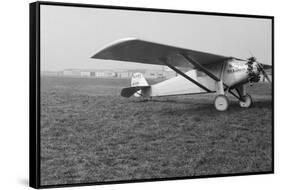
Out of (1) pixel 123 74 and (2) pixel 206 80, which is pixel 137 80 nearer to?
(1) pixel 123 74

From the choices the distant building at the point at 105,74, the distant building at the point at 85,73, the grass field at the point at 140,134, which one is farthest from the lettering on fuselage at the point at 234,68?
the distant building at the point at 85,73

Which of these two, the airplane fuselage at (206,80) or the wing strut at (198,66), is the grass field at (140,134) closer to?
the airplane fuselage at (206,80)

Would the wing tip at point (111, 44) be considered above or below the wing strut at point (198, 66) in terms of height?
above

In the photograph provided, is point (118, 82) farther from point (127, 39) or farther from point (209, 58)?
point (209, 58)

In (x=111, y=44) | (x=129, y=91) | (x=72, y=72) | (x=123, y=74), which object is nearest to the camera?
(x=72, y=72)

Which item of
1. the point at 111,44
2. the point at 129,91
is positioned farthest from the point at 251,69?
the point at 111,44

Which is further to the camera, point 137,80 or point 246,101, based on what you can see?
point 246,101
